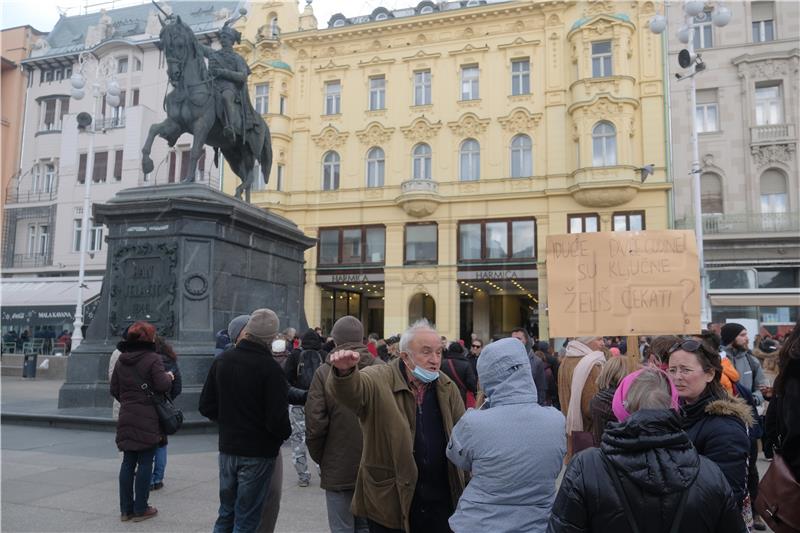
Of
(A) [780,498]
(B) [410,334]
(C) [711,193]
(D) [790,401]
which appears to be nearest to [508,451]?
(B) [410,334]

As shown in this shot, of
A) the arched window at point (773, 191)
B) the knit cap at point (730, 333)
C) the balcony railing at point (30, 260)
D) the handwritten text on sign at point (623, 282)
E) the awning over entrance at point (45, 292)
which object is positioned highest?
the arched window at point (773, 191)

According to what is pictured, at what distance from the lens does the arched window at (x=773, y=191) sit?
28.3 metres

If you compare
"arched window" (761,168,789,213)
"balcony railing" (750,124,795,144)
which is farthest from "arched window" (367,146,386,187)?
"arched window" (761,168,789,213)

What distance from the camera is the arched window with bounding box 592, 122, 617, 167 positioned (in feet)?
98.2

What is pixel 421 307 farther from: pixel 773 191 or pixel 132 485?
pixel 132 485

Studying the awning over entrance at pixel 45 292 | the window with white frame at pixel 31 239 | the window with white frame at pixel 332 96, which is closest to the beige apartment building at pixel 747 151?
the window with white frame at pixel 332 96

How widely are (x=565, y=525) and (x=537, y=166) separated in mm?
30667

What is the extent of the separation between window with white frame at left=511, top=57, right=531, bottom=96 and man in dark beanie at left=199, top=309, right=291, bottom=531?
30.5 metres

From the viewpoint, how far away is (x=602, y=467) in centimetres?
217

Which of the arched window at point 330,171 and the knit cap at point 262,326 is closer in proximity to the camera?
the knit cap at point 262,326

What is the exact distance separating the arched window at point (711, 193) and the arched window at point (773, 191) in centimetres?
178

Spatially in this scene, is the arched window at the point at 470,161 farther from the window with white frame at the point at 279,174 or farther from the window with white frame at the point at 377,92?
the window with white frame at the point at 279,174

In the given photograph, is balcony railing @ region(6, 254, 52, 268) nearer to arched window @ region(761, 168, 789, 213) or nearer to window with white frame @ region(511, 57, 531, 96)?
window with white frame @ region(511, 57, 531, 96)

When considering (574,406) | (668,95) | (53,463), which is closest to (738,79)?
(668,95)
